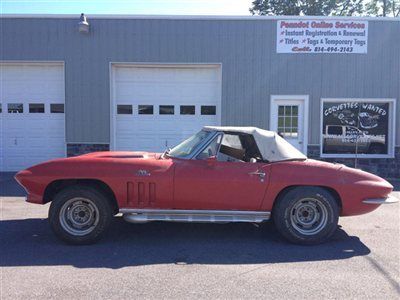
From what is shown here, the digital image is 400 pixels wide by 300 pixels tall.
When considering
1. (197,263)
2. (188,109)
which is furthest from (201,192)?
(188,109)

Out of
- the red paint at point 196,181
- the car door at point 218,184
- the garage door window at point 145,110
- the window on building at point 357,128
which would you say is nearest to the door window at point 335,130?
the window on building at point 357,128

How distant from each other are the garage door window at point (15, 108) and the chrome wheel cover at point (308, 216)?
9.81m

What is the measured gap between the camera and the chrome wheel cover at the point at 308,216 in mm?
5688

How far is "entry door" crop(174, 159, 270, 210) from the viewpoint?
5586 mm

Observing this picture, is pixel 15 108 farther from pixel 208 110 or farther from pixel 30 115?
pixel 208 110

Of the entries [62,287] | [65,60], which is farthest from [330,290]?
[65,60]

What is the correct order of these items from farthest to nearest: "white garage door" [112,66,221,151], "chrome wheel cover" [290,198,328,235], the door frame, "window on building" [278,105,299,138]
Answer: "white garage door" [112,66,221,151] < "window on building" [278,105,299,138] < the door frame < "chrome wheel cover" [290,198,328,235]

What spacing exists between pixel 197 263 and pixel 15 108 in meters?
9.86

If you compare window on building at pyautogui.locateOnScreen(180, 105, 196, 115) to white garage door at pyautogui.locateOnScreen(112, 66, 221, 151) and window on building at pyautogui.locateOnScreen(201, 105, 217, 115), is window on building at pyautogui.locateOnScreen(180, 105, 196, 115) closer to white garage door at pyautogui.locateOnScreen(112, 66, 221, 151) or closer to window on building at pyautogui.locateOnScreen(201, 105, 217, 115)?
white garage door at pyautogui.locateOnScreen(112, 66, 221, 151)

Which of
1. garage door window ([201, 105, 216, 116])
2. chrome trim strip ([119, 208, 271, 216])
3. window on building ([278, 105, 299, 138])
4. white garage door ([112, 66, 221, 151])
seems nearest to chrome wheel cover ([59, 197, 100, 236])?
chrome trim strip ([119, 208, 271, 216])

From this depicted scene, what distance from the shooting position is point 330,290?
417 centimetres

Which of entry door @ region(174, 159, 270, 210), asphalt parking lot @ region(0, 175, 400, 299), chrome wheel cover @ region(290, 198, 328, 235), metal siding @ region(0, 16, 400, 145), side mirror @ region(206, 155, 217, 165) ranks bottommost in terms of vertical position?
asphalt parking lot @ region(0, 175, 400, 299)

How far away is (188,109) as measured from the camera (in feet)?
41.2

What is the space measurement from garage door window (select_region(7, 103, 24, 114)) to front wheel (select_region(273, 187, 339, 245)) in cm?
964
